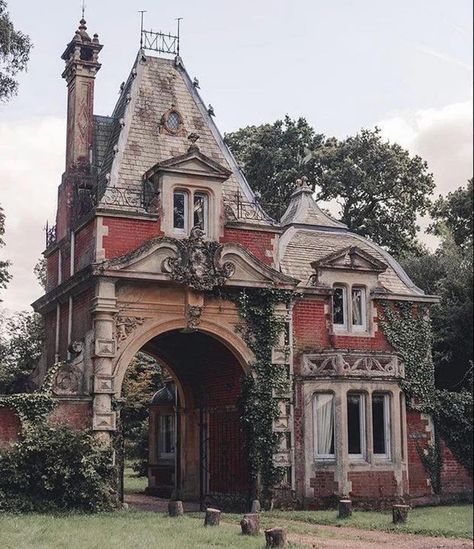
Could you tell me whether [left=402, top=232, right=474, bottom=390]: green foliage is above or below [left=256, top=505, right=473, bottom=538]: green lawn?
above

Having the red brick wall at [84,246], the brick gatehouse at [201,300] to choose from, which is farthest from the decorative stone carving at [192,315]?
the red brick wall at [84,246]

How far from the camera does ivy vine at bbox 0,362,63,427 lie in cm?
2241

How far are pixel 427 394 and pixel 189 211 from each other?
9970mm

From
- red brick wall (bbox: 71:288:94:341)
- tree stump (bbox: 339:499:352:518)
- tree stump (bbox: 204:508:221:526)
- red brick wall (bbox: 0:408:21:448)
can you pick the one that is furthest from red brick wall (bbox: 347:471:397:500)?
red brick wall (bbox: 0:408:21:448)

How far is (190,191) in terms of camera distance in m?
25.7

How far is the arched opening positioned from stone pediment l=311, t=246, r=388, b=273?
4229 millimetres

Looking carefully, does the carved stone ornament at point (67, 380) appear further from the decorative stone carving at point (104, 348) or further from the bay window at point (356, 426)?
the bay window at point (356, 426)

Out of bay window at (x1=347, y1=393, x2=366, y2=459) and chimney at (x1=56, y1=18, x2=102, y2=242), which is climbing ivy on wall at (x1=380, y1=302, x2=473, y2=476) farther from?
chimney at (x1=56, y1=18, x2=102, y2=242)

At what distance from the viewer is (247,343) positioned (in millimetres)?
25688

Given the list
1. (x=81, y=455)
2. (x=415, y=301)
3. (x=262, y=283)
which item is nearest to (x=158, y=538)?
(x=81, y=455)

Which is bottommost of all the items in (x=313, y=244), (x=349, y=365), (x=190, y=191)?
(x=349, y=365)

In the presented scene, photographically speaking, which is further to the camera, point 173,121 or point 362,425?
point 173,121

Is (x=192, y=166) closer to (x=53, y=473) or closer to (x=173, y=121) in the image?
(x=173, y=121)

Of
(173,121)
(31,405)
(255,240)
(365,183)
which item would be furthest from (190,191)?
(365,183)
